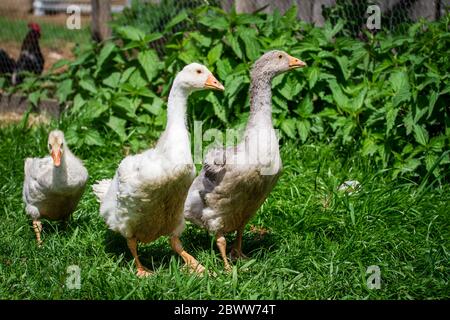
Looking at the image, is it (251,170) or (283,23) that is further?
(283,23)

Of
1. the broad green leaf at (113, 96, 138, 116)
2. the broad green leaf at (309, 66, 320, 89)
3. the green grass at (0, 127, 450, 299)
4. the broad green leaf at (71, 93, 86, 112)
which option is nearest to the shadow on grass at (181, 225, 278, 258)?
the green grass at (0, 127, 450, 299)

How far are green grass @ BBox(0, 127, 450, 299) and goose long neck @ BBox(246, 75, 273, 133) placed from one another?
0.85 metres

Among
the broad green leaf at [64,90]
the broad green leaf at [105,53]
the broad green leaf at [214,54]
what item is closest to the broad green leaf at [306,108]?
the broad green leaf at [214,54]

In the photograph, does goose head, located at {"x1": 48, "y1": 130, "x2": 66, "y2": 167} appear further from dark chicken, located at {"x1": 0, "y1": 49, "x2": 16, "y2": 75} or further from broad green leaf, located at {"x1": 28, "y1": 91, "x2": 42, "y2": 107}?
dark chicken, located at {"x1": 0, "y1": 49, "x2": 16, "y2": 75}

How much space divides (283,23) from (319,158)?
1508 millimetres

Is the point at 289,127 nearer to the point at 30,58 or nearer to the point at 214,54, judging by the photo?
the point at 214,54

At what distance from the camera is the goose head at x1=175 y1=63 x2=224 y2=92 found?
13.9ft

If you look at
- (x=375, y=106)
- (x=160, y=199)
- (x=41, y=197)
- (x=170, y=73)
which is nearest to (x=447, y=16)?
(x=375, y=106)

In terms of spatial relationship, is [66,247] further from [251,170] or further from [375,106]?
[375,106]

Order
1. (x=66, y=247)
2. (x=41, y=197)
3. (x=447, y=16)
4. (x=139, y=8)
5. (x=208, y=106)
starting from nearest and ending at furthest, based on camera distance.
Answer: (x=66, y=247) < (x=41, y=197) < (x=447, y=16) < (x=208, y=106) < (x=139, y=8)

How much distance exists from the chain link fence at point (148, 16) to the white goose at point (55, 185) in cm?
247

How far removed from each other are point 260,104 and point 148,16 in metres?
4.14

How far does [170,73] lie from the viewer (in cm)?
684

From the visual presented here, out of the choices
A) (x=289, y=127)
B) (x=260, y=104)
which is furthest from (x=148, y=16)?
(x=260, y=104)
